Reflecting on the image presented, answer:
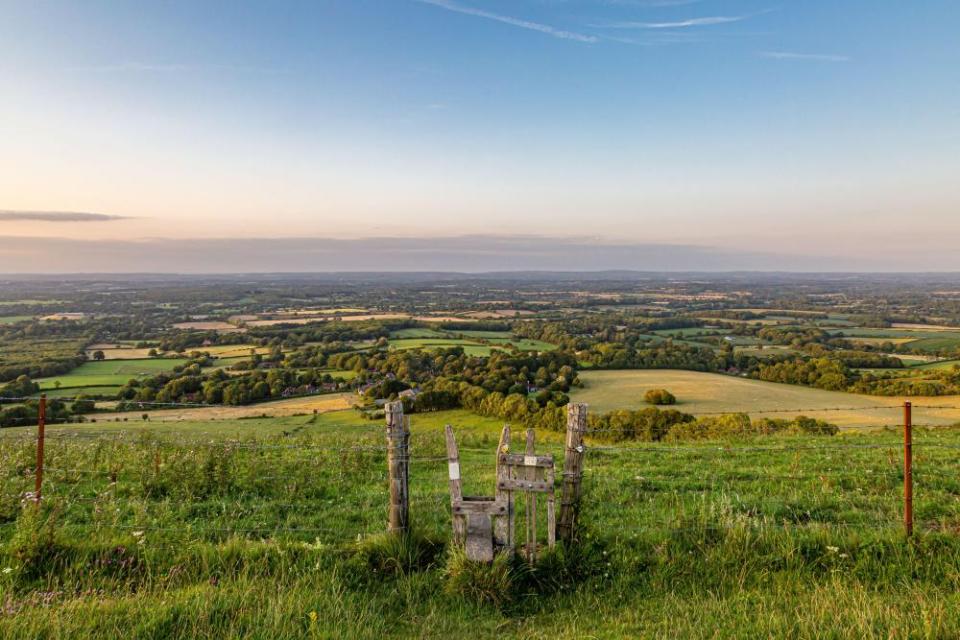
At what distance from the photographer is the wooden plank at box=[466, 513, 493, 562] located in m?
5.87

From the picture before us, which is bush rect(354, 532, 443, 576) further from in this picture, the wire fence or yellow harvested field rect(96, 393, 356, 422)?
yellow harvested field rect(96, 393, 356, 422)

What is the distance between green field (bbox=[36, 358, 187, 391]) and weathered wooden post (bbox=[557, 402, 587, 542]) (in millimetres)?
51861

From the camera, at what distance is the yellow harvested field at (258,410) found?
34094 millimetres

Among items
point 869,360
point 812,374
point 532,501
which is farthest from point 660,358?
point 532,501

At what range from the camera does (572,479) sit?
6.33 meters

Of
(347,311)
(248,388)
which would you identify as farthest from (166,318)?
(248,388)

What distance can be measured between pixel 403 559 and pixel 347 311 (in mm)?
→ 123697

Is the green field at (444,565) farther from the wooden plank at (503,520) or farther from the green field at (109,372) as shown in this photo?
the green field at (109,372)

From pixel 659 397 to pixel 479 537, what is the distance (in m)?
37.7

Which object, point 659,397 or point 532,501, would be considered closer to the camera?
point 532,501

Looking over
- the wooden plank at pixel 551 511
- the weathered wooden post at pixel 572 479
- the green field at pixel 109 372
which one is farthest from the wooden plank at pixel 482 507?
the green field at pixel 109 372

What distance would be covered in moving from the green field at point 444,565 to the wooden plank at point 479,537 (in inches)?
10.3

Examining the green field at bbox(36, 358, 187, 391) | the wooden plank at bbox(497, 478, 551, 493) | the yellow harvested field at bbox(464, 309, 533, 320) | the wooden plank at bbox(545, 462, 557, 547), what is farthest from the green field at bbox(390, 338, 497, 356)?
the wooden plank at bbox(497, 478, 551, 493)

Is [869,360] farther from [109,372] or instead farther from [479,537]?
[109,372]
